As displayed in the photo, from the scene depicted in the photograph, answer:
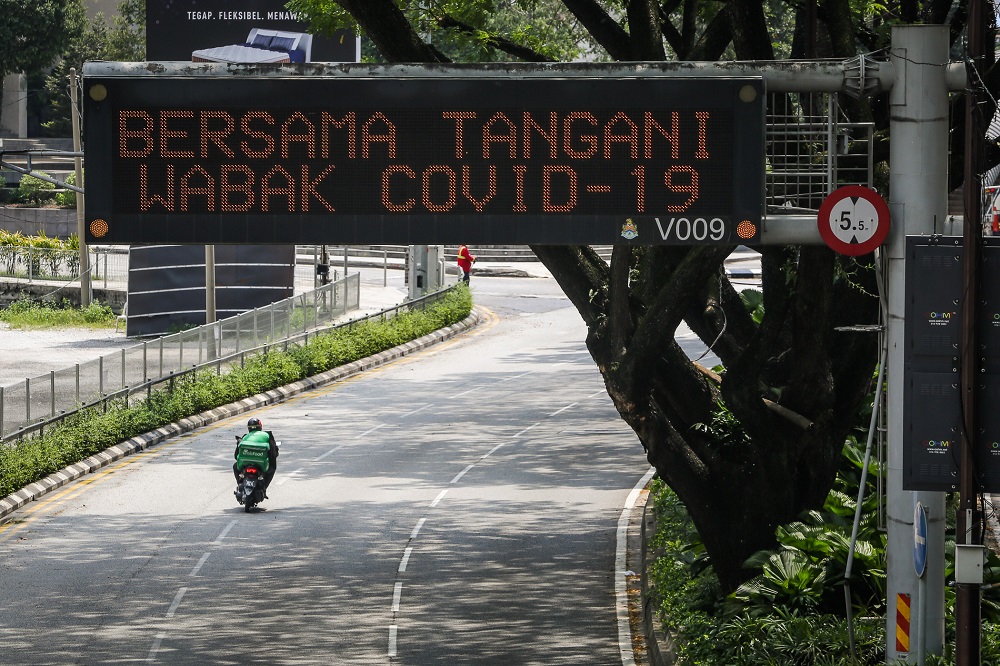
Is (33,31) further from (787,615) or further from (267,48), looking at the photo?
(787,615)

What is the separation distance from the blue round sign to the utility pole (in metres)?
0.58

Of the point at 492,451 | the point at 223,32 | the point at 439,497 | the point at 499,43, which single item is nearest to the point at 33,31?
the point at 223,32

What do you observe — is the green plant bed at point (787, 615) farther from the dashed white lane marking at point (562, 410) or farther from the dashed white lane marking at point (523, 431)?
the dashed white lane marking at point (562, 410)

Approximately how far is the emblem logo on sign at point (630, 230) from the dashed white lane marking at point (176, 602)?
1042 cm

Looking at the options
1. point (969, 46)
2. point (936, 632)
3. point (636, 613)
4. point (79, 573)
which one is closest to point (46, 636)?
point (79, 573)

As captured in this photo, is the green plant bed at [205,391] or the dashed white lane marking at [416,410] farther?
the dashed white lane marking at [416,410]

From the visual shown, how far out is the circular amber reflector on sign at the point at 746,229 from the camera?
1098cm

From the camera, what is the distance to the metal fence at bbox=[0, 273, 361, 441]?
2788cm

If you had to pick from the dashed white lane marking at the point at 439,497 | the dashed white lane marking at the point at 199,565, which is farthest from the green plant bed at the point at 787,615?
the dashed white lane marking at the point at 439,497

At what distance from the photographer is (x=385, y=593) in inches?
804

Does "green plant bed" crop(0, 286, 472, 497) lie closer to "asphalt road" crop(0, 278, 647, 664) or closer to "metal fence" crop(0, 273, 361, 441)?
"metal fence" crop(0, 273, 361, 441)

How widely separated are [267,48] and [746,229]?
127ft

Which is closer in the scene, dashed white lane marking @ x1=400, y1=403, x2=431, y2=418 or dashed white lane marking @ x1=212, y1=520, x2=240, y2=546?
dashed white lane marking @ x1=212, y1=520, x2=240, y2=546

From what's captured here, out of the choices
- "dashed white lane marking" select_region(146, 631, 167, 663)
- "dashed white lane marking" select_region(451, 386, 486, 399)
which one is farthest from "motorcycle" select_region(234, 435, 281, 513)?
"dashed white lane marking" select_region(451, 386, 486, 399)
